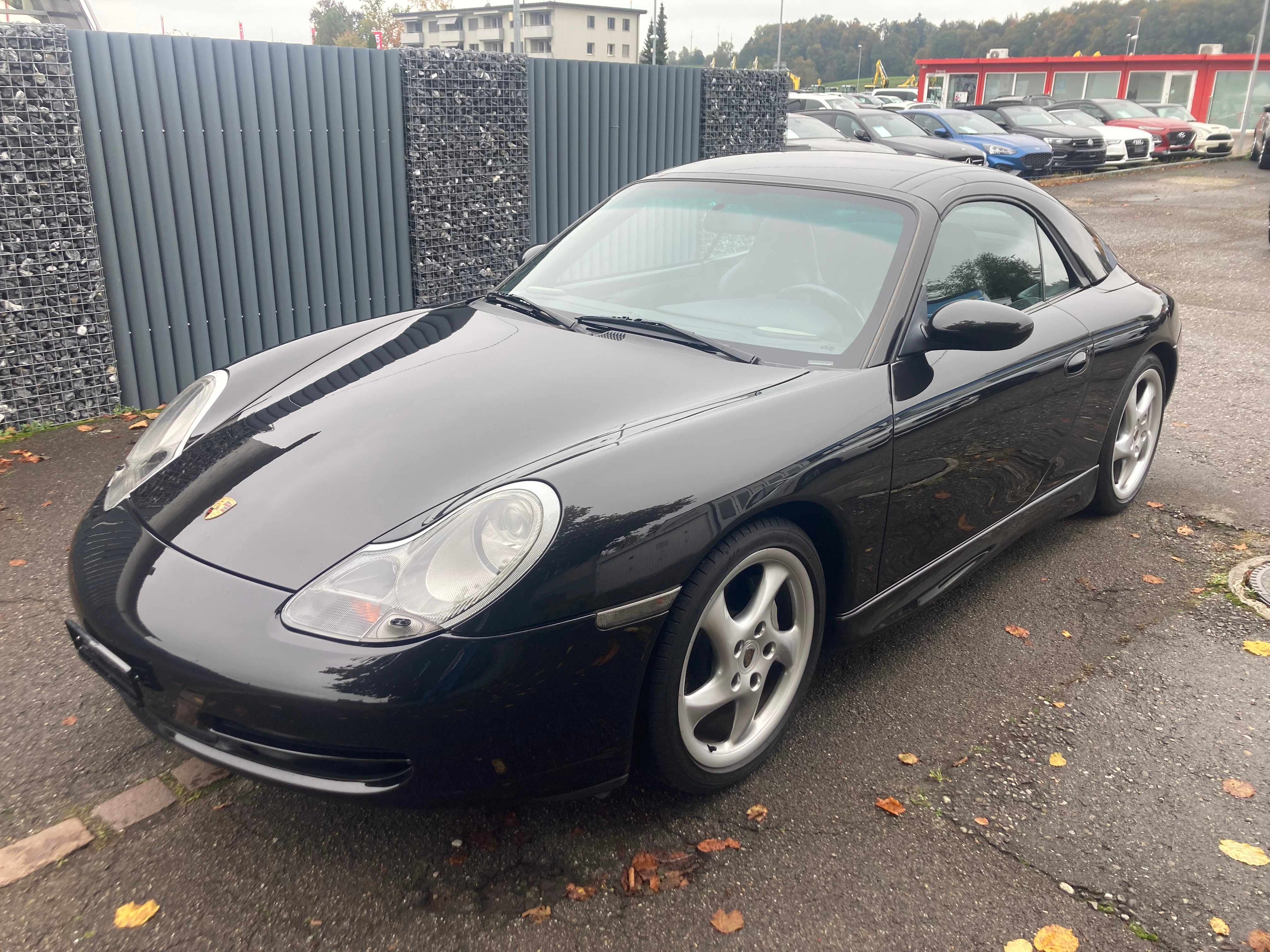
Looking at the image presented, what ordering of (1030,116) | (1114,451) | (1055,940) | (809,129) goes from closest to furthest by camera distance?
(1055,940) < (1114,451) < (809,129) < (1030,116)

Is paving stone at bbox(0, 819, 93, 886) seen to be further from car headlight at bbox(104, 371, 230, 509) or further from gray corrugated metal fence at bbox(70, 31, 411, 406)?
gray corrugated metal fence at bbox(70, 31, 411, 406)

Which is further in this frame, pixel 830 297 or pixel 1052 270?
pixel 1052 270

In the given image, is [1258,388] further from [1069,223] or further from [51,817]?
[51,817]

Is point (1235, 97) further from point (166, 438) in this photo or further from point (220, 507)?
point (220, 507)

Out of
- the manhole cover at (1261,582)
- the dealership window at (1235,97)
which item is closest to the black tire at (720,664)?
the manhole cover at (1261,582)

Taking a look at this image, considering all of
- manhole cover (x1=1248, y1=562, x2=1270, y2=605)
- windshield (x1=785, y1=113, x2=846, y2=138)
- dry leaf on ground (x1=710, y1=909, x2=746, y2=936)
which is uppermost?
windshield (x1=785, y1=113, x2=846, y2=138)

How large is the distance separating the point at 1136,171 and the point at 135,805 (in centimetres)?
2540

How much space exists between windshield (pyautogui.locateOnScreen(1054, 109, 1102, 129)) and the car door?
22.1 meters

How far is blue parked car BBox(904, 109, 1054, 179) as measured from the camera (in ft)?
61.4

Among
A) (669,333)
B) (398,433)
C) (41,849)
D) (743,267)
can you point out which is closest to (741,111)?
(743,267)

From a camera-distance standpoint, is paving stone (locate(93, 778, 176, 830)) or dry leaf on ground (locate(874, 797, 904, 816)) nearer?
paving stone (locate(93, 778, 176, 830))

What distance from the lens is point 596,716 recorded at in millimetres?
2178

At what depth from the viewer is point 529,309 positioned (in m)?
3.43

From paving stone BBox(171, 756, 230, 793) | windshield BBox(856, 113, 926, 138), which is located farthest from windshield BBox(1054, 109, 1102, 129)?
paving stone BBox(171, 756, 230, 793)
